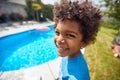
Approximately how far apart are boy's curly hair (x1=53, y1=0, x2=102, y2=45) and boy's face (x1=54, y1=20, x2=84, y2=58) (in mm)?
53

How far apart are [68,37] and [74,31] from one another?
0.08 meters

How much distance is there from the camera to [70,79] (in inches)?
58.2

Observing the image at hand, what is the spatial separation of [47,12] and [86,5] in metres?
42.0

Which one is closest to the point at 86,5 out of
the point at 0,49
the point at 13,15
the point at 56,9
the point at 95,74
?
the point at 56,9

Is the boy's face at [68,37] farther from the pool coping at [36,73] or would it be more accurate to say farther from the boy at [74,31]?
the pool coping at [36,73]

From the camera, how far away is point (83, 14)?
1645 mm

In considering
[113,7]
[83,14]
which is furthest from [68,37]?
[113,7]

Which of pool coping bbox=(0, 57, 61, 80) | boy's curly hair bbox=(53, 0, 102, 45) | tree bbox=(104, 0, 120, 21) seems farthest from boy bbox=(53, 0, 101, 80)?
tree bbox=(104, 0, 120, 21)

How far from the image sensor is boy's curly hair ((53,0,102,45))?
1631 mm

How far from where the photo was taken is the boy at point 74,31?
5.18 ft

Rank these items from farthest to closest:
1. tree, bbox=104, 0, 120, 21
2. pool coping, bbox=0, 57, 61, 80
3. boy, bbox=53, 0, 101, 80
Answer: pool coping, bbox=0, 57, 61, 80 < tree, bbox=104, 0, 120, 21 < boy, bbox=53, 0, 101, 80

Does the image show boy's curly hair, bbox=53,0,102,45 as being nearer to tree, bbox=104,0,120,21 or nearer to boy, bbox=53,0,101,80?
boy, bbox=53,0,101,80

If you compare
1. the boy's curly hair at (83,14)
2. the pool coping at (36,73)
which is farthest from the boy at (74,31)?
the pool coping at (36,73)

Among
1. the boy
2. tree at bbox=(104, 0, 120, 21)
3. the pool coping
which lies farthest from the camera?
the pool coping
